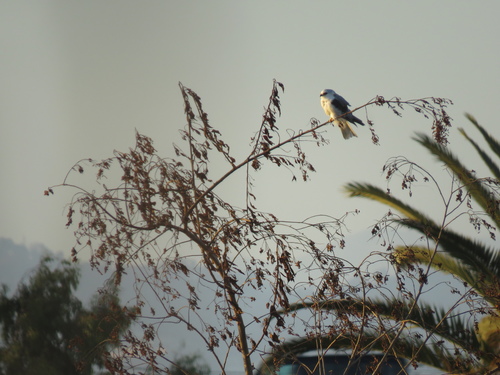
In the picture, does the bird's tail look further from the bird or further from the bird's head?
the bird's head

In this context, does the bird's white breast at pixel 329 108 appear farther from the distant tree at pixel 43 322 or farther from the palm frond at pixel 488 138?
the distant tree at pixel 43 322

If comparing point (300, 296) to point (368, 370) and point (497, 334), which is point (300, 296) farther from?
point (497, 334)

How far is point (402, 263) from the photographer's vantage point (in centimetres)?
573

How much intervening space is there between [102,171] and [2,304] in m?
10.3

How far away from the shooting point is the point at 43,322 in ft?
47.9

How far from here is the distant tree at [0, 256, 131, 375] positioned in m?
13.8

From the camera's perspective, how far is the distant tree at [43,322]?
13.8 metres

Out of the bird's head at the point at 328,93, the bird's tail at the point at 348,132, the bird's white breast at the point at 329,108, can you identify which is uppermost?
the bird's head at the point at 328,93

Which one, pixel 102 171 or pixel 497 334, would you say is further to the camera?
pixel 497 334

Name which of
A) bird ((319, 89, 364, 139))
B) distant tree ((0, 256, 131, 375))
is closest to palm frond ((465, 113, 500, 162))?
bird ((319, 89, 364, 139))

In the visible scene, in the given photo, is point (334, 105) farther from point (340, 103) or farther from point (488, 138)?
point (488, 138)

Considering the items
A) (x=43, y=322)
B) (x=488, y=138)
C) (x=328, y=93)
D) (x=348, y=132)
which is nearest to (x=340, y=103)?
(x=328, y=93)

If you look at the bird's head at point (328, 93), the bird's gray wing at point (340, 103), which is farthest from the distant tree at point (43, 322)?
the bird's gray wing at point (340, 103)

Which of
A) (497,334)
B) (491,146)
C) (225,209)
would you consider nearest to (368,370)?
(225,209)
